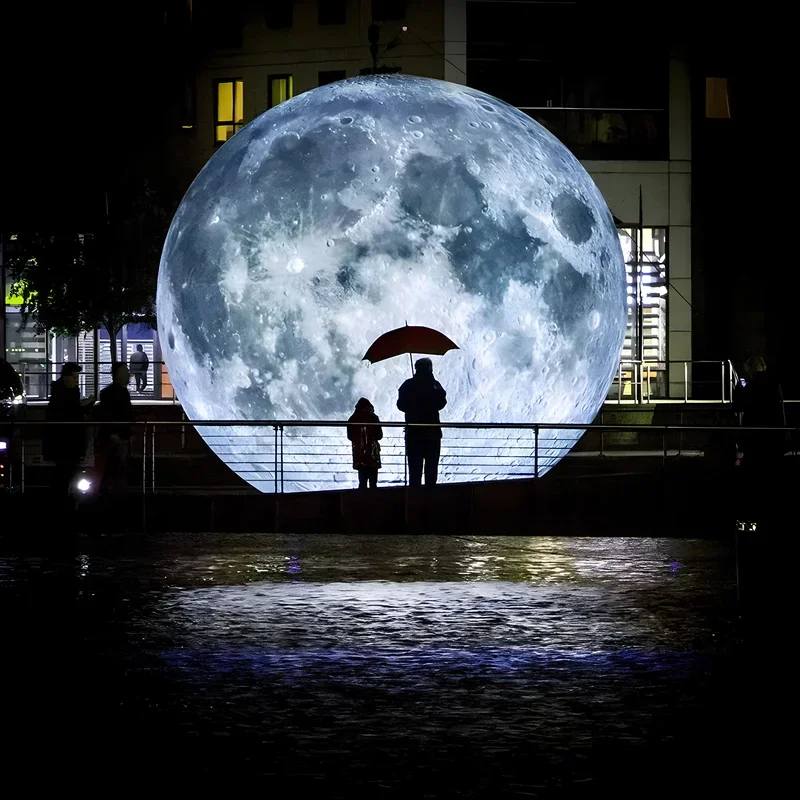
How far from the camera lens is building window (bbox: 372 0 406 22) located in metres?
41.2

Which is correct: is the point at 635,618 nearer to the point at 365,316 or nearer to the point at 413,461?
the point at 413,461

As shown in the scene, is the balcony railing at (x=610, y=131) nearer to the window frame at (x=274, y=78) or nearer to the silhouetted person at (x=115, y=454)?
the window frame at (x=274, y=78)

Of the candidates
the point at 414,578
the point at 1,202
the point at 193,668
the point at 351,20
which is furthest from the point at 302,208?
the point at 351,20

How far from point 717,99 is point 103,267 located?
584 inches

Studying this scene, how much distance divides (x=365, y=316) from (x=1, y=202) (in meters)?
22.2

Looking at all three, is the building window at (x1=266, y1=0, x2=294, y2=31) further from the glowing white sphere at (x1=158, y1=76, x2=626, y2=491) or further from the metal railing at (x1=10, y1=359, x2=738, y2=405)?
the glowing white sphere at (x1=158, y1=76, x2=626, y2=491)

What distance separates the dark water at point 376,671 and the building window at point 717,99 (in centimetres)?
2676

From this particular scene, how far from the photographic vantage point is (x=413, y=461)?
1566 centimetres

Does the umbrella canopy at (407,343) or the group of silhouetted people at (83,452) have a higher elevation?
the umbrella canopy at (407,343)

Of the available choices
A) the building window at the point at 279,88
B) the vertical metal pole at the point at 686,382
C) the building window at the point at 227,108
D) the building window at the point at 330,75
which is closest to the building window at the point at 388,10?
the building window at the point at 330,75

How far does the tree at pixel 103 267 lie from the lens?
39219mm

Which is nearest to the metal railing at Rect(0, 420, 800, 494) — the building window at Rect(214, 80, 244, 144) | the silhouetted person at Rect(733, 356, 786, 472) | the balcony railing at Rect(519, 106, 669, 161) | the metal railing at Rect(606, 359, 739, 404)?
the silhouetted person at Rect(733, 356, 786, 472)

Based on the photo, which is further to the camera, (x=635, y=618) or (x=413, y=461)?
(x=413, y=461)

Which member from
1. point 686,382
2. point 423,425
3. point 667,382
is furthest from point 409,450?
point 667,382
